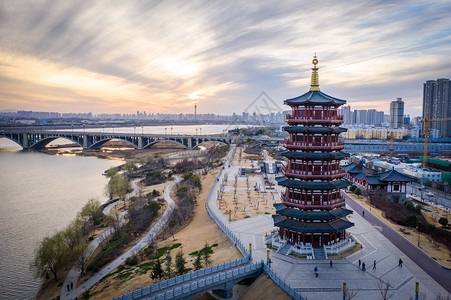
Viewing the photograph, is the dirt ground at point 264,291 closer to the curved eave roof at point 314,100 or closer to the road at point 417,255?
the road at point 417,255

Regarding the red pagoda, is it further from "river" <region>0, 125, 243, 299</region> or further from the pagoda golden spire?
"river" <region>0, 125, 243, 299</region>

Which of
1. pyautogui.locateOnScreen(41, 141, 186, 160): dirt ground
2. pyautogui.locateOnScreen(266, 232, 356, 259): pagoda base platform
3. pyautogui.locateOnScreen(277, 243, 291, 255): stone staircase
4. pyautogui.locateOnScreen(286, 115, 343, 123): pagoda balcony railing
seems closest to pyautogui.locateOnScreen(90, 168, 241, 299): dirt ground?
pyautogui.locateOnScreen(277, 243, 291, 255): stone staircase

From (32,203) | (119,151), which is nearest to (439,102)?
(119,151)

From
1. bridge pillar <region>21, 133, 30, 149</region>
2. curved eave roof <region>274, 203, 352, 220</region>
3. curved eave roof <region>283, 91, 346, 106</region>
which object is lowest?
curved eave roof <region>274, 203, 352, 220</region>

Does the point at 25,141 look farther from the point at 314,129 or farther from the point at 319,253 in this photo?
the point at 319,253

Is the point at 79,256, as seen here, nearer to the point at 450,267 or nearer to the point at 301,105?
the point at 301,105

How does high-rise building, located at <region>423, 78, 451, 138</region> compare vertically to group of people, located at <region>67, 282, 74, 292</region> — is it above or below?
above

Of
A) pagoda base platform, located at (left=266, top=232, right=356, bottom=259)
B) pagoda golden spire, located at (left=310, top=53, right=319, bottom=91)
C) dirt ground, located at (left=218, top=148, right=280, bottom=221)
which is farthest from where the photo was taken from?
dirt ground, located at (left=218, top=148, right=280, bottom=221)

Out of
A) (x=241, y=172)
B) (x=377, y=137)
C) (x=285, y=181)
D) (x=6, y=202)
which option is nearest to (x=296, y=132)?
(x=285, y=181)
